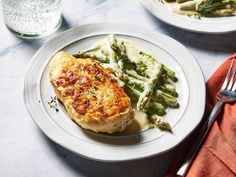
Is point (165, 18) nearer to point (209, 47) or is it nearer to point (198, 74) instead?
point (209, 47)

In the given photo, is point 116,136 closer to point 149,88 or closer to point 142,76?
point 149,88

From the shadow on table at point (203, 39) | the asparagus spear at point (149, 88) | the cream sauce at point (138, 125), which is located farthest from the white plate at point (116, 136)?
the shadow on table at point (203, 39)

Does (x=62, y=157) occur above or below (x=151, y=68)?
below

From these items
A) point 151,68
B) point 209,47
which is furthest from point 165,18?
point 151,68

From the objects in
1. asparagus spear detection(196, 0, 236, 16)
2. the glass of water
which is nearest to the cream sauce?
the glass of water

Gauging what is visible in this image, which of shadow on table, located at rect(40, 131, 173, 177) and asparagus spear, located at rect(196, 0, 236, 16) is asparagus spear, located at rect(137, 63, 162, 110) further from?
asparagus spear, located at rect(196, 0, 236, 16)

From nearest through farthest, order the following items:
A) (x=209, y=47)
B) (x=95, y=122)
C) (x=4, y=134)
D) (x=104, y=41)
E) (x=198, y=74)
Answer: (x=95, y=122)
(x=4, y=134)
(x=198, y=74)
(x=104, y=41)
(x=209, y=47)

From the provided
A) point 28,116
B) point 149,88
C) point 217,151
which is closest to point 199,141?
point 217,151
